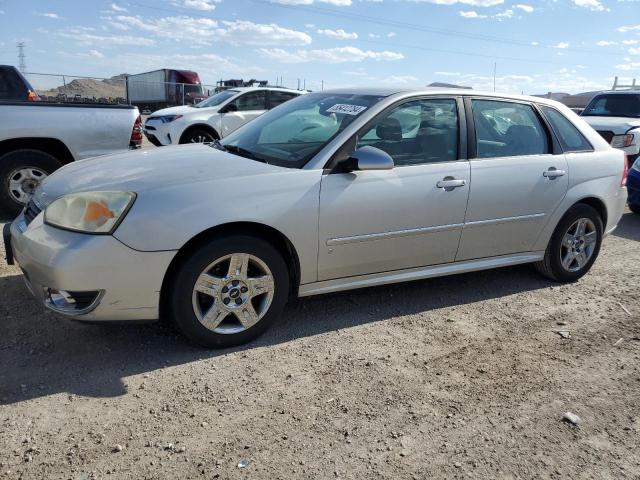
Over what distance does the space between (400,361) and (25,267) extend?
230 cm

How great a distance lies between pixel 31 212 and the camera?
3.49m

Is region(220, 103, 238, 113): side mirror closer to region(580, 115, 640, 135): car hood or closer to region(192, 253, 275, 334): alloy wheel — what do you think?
region(580, 115, 640, 135): car hood

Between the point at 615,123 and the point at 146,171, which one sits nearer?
the point at 146,171

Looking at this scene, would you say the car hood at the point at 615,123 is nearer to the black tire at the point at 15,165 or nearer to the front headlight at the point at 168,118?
the front headlight at the point at 168,118

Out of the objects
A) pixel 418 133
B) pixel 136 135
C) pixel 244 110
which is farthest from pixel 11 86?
pixel 418 133

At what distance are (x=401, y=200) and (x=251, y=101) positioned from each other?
898cm

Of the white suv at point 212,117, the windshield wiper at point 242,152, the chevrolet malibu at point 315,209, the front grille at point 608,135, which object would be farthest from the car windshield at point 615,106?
the windshield wiper at point 242,152

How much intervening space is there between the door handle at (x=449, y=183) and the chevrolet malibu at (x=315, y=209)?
10 mm

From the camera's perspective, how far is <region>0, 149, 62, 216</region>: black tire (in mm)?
5938

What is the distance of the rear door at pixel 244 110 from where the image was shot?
11.5 meters

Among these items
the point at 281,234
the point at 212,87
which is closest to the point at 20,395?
the point at 281,234

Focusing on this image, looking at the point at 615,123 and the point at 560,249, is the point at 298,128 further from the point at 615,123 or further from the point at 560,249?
the point at 615,123

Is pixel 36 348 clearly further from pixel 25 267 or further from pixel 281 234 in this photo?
pixel 281 234

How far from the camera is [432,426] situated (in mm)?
2756
